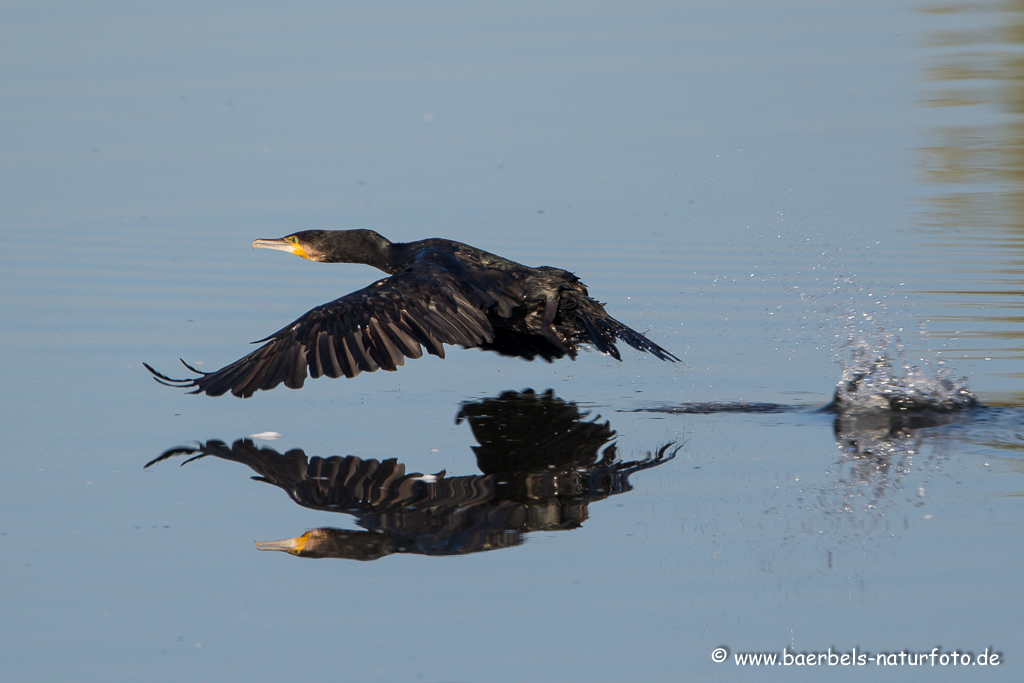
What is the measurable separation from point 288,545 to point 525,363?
3054mm

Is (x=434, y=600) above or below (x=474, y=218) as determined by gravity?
below

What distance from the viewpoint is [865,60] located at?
1481 cm

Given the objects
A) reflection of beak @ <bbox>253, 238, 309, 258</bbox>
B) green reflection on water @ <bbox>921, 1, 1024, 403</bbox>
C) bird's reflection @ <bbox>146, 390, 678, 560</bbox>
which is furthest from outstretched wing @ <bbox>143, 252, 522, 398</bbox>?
green reflection on water @ <bbox>921, 1, 1024, 403</bbox>

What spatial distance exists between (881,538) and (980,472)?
895 millimetres

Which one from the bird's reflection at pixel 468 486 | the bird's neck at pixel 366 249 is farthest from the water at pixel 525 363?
the bird's neck at pixel 366 249

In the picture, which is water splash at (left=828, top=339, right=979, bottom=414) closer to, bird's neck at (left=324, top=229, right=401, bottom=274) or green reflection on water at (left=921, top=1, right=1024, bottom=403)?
green reflection on water at (left=921, top=1, right=1024, bottom=403)

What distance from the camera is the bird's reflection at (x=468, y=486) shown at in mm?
4965

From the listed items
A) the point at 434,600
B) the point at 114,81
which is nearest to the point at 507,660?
the point at 434,600

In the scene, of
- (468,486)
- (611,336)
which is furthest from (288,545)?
(611,336)

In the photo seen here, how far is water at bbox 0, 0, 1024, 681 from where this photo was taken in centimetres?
439

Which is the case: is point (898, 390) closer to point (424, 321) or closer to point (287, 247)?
point (424, 321)

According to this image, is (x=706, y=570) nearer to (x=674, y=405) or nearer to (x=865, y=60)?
(x=674, y=405)

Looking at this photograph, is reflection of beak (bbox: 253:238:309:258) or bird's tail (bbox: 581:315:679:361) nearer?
bird's tail (bbox: 581:315:679:361)

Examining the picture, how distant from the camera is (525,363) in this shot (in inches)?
306
